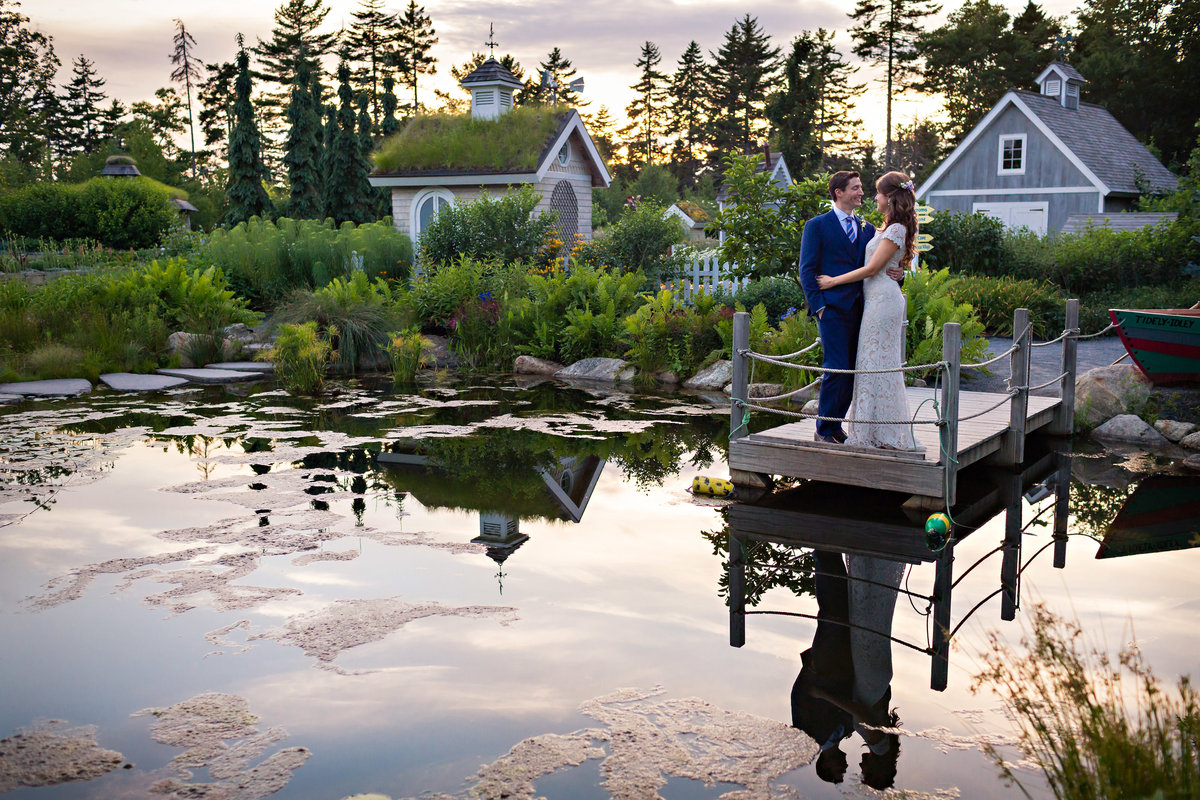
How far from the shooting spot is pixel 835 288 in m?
7.45

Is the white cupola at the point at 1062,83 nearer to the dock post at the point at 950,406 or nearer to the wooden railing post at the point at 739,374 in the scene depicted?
the wooden railing post at the point at 739,374

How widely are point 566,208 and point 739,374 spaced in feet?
53.7

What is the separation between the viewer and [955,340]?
677 cm

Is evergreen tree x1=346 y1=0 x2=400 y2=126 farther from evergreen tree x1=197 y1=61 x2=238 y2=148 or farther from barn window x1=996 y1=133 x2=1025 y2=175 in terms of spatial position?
barn window x1=996 y1=133 x2=1025 y2=175

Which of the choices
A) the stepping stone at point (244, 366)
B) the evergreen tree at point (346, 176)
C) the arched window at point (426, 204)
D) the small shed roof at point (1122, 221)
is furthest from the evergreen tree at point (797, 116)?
the stepping stone at point (244, 366)

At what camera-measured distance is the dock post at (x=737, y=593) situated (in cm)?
516

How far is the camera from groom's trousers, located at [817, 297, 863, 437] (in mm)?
7512

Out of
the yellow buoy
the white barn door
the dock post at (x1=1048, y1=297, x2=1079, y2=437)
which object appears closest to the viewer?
the yellow buoy

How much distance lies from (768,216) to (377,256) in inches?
391

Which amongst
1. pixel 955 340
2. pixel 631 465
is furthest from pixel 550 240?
pixel 955 340

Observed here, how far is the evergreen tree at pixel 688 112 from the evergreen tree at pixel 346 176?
24859 mm

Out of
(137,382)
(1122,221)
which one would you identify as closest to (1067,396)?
(137,382)

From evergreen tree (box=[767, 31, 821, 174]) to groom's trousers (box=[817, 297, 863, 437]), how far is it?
3517 centimetres

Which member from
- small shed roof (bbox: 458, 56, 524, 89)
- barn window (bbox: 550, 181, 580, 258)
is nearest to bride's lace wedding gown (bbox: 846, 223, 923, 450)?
barn window (bbox: 550, 181, 580, 258)
